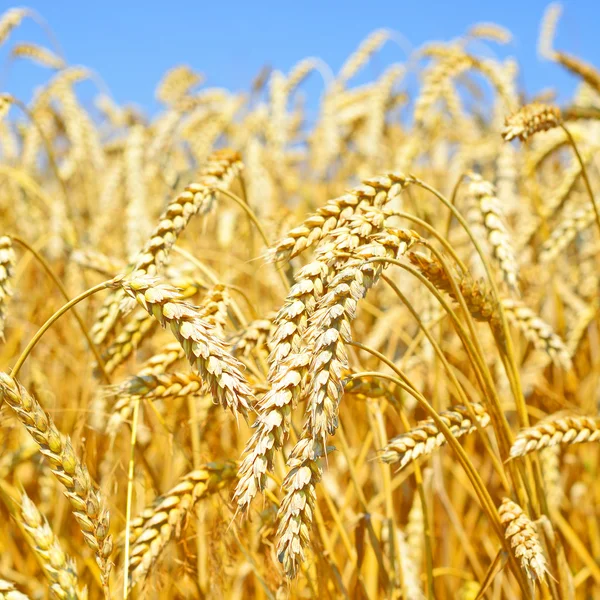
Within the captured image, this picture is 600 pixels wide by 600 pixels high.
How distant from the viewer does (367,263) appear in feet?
2.57

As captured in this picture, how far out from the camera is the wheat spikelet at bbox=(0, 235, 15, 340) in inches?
44.6

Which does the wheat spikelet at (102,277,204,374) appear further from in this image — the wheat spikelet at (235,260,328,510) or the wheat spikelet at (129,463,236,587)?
the wheat spikelet at (235,260,328,510)

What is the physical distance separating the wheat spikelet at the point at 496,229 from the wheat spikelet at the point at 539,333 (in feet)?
0.76

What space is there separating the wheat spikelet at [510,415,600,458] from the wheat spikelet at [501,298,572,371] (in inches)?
12.1

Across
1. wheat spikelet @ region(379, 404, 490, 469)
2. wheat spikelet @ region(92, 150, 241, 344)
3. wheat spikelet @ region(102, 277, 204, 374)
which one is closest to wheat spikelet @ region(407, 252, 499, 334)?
wheat spikelet @ region(379, 404, 490, 469)

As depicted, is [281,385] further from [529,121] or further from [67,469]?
[529,121]

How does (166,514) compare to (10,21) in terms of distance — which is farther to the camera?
(10,21)

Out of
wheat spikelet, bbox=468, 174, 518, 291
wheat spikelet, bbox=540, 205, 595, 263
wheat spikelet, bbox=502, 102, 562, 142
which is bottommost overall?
wheat spikelet, bbox=468, 174, 518, 291

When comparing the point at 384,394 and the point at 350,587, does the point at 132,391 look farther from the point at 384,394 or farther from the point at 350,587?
the point at 350,587

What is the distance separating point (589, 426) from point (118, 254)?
3.07m

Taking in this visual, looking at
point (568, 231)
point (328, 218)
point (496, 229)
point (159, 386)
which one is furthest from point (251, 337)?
point (568, 231)

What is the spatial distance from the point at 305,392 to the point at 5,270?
671 millimetres

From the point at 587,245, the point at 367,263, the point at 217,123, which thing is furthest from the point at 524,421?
the point at 217,123

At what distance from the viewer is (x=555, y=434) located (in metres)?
1.08
